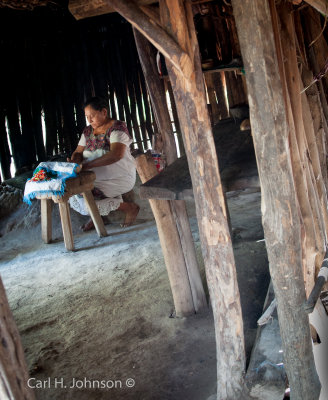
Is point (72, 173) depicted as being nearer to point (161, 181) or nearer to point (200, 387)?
point (161, 181)

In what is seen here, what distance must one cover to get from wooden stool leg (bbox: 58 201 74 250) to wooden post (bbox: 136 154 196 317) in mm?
1974

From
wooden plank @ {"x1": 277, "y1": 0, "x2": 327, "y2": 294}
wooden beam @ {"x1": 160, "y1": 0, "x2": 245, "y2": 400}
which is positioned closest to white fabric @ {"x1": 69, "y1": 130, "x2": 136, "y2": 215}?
wooden plank @ {"x1": 277, "y1": 0, "x2": 327, "y2": 294}

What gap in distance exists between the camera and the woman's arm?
5055 millimetres

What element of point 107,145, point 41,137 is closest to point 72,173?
point 107,145

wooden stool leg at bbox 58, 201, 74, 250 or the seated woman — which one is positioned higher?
the seated woman

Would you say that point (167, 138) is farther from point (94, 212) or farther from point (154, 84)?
point (94, 212)

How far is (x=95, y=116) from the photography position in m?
5.11

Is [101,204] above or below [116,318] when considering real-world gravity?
above

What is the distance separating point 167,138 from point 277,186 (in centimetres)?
135

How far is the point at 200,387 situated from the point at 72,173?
116 inches

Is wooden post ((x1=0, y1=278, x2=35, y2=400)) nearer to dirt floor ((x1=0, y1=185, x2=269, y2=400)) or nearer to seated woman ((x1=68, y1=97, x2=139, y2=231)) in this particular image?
dirt floor ((x1=0, y1=185, x2=269, y2=400))

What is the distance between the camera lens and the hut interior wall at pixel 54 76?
677 cm

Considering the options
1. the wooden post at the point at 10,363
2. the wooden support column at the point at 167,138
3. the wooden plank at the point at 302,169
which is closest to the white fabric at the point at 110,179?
the wooden support column at the point at 167,138

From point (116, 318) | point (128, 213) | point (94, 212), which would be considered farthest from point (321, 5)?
point (128, 213)
